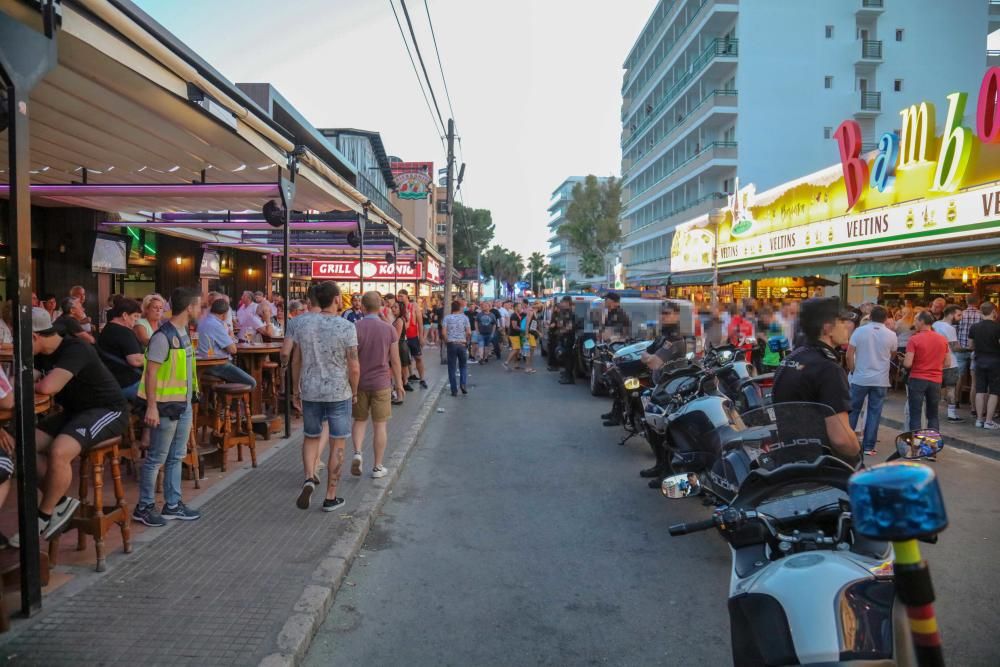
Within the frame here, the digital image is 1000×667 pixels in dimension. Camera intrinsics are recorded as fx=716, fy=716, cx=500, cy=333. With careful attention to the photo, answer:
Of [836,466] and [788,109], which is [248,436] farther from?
[788,109]

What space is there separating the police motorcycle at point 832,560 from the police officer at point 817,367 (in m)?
1.35

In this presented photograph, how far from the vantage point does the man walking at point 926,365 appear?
29.1 ft

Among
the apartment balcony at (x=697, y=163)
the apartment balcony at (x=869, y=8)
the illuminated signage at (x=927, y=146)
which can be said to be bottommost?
the illuminated signage at (x=927, y=146)

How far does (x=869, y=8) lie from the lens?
44094 mm

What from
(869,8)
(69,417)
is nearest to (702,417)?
(69,417)

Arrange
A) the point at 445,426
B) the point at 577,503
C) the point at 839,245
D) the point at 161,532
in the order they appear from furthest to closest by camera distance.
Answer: the point at 839,245 < the point at 445,426 < the point at 577,503 < the point at 161,532

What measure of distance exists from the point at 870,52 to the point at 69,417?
50.6 m

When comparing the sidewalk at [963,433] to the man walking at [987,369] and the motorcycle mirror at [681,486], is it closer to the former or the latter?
the man walking at [987,369]

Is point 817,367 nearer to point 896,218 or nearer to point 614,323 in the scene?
point 614,323

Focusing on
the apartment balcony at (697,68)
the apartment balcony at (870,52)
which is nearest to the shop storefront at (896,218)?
the apartment balcony at (697,68)

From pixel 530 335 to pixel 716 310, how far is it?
6585 millimetres

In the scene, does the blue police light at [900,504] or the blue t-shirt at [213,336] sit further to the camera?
the blue t-shirt at [213,336]

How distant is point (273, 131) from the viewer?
761cm

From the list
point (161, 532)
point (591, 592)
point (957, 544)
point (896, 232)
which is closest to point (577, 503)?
point (591, 592)
